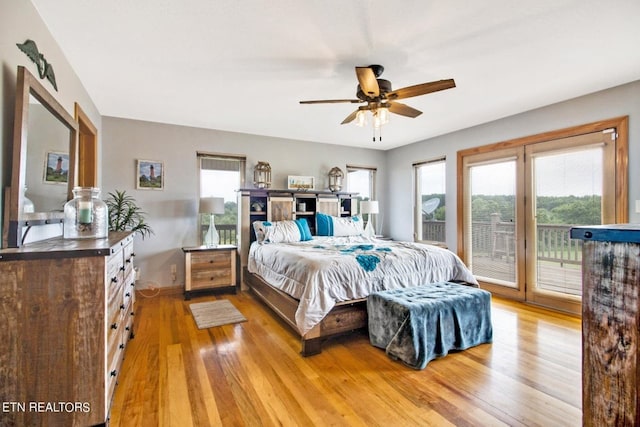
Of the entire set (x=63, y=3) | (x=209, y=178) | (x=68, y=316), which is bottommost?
(x=68, y=316)

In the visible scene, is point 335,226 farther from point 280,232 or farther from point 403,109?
point 403,109

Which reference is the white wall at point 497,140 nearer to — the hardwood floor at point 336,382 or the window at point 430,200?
the window at point 430,200

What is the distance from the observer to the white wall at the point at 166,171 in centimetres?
405

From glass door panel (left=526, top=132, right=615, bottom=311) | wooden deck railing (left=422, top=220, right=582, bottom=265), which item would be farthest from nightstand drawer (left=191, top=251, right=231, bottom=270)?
glass door panel (left=526, top=132, right=615, bottom=311)

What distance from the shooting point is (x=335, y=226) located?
15.2 ft

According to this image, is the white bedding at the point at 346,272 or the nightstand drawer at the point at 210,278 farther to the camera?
the nightstand drawer at the point at 210,278

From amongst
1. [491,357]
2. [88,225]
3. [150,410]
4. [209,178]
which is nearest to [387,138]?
[209,178]

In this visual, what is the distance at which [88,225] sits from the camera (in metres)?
1.89

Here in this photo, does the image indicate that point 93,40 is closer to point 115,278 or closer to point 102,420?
point 115,278

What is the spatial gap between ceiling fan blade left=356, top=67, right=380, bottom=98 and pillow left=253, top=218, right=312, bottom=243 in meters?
2.23

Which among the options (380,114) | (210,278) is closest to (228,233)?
(210,278)

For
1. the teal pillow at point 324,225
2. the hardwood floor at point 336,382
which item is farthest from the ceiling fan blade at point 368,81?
the teal pillow at point 324,225

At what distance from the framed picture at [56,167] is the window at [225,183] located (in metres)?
2.36

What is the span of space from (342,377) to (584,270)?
5.66 feet
